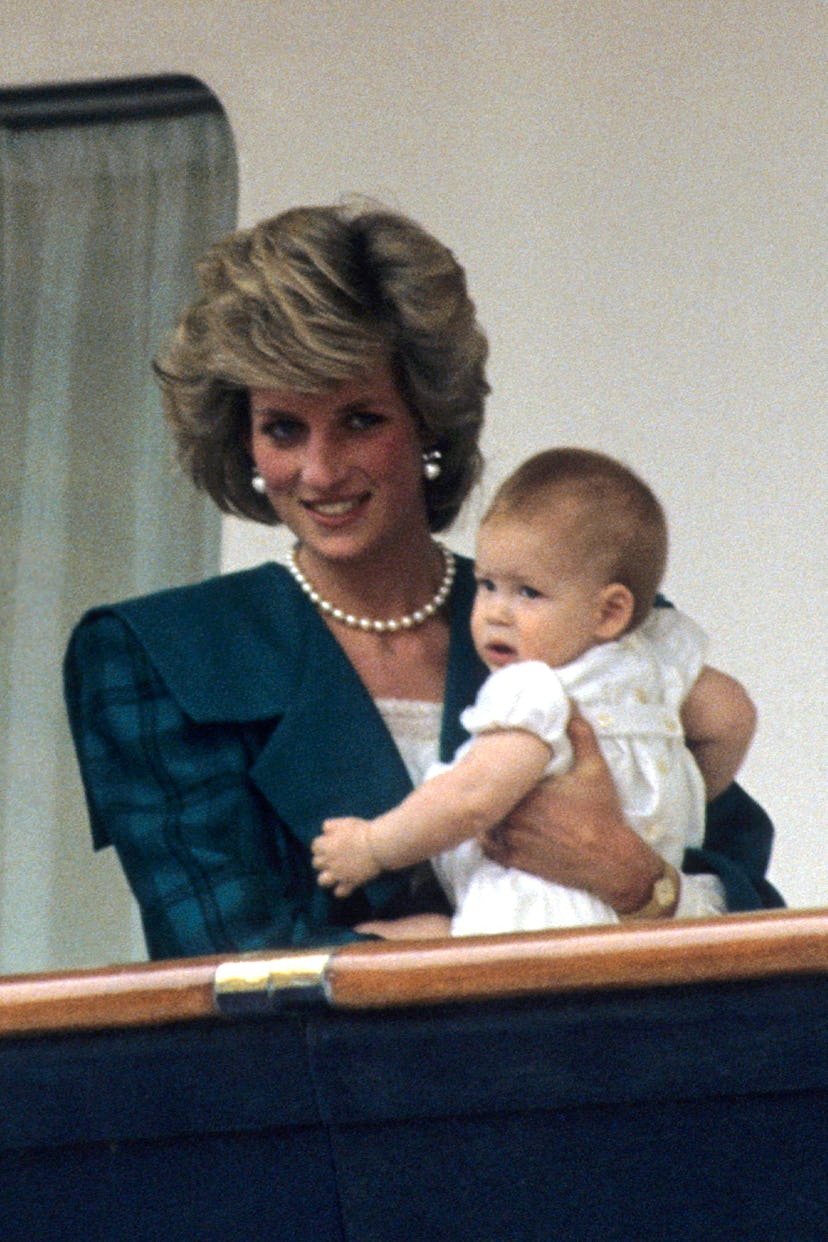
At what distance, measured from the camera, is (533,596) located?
2.28 meters

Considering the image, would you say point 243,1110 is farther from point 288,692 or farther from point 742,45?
point 742,45

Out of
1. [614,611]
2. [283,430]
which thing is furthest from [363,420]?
[614,611]

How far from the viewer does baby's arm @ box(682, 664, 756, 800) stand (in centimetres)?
239

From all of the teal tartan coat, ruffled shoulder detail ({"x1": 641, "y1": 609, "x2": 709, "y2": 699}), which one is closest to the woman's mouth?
the teal tartan coat

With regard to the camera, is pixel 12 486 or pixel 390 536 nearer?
pixel 390 536

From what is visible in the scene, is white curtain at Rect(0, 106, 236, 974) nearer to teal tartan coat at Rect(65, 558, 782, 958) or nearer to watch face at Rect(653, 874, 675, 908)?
teal tartan coat at Rect(65, 558, 782, 958)

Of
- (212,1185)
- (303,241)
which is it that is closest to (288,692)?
(303,241)

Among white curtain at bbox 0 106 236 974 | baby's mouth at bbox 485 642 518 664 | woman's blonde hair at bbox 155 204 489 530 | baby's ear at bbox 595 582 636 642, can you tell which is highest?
woman's blonde hair at bbox 155 204 489 530

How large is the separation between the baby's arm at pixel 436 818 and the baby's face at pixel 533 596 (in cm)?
11

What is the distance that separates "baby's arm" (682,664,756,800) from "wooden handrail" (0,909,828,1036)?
0.95 metres

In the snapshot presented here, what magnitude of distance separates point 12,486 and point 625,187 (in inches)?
48.3

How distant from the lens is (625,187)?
4.06m

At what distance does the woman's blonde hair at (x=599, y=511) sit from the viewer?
2270mm

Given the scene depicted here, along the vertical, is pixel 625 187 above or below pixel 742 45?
below
